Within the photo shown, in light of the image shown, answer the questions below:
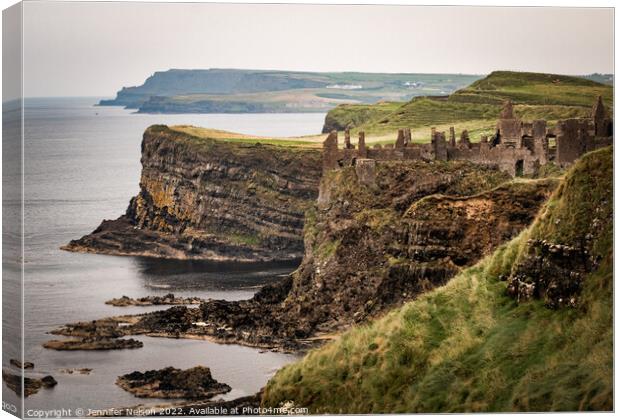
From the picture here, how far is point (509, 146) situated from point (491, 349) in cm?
2301

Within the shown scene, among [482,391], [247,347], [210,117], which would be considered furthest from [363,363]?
[210,117]

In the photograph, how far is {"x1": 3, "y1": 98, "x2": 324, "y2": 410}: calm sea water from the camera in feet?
136

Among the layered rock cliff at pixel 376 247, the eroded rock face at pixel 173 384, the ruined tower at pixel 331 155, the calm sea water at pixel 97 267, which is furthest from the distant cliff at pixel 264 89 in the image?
the eroded rock face at pixel 173 384

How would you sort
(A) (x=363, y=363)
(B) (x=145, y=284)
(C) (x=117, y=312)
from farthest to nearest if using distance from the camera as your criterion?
(B) (x=145, y=284) < (C) (x=117, y=312) < (A) (x=363, y=363)

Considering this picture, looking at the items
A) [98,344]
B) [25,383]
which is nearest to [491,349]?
[25,383]

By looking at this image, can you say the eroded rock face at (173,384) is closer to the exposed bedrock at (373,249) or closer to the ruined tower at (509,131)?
the exposed bedrock at (373,249)

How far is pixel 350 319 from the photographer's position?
173ft

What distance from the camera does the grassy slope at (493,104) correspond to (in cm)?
4378

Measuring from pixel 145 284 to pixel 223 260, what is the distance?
43.6ft

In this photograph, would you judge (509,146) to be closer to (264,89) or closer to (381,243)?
(381,243)

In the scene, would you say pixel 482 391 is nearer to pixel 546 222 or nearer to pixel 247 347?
pixel 546 222

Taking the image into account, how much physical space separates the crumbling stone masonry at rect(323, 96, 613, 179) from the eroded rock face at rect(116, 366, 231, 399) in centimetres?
995

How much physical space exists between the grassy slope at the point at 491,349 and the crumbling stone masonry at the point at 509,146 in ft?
32.2

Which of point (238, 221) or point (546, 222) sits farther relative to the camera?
point (238, 221)
